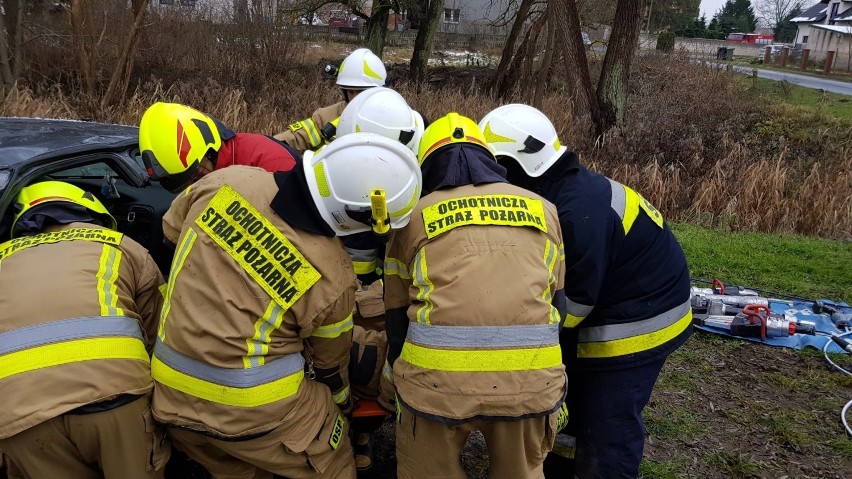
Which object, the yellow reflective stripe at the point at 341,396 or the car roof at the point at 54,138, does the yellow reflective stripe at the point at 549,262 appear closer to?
the yellow reflective stripe at the point at 341,396

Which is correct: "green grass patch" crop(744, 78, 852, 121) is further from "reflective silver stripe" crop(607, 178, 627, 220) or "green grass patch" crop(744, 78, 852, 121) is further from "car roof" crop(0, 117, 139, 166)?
"car roof" crop(0, 117, 139, 166)

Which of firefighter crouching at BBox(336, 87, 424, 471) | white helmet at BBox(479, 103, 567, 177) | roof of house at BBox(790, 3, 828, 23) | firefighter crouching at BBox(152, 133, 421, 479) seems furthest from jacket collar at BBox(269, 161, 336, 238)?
roof of house at BBox(790, 3, 828, 23)

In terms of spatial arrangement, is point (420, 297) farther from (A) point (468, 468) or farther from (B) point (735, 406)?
(B) point (735, 406)

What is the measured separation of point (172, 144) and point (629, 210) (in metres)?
2.24

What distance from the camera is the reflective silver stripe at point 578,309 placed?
2434 mm

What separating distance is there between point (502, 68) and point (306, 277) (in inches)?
525

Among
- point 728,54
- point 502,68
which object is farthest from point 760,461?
point 728,54

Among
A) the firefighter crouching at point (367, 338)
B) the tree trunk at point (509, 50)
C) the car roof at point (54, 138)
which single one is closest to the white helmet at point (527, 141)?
the firefighter crouching at point (367, 338)

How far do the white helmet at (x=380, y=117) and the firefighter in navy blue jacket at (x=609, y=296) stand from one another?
1000 millimetres

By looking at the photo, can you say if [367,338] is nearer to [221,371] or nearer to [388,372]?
[388,372]

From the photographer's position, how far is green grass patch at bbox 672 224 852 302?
561 cm

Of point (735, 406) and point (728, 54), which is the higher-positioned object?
point (728, 54)

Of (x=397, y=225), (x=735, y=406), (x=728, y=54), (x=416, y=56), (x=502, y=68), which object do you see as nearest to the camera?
(x=397, y=225)

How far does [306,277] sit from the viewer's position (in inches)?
79.2
